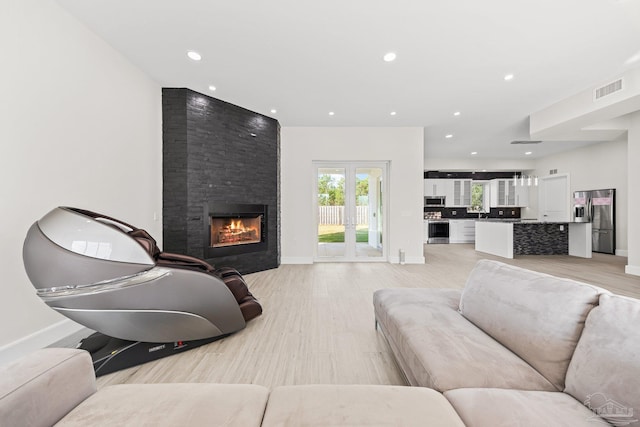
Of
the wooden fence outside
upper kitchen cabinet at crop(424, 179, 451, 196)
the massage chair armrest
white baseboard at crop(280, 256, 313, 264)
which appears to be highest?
upper kitchen cabinet at crop(424, 179, 451, 196)

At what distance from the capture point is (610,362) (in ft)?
3.10

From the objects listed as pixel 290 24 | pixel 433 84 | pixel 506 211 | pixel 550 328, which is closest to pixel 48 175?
pixel 290 24

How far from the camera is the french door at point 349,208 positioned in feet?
19.7

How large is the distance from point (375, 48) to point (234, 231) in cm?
365

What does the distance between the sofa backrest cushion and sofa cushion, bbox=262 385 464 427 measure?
62 cm

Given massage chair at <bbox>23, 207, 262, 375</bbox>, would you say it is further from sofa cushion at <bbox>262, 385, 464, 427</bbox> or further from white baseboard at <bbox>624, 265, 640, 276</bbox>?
white baseboard at <bbox>624, 265, 640, 276</bbox>

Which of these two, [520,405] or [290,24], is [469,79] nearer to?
[290,24]

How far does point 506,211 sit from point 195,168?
11.1 meters

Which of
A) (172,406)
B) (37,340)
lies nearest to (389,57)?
(172,406)

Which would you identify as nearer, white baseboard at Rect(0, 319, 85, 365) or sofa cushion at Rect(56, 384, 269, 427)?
sofa cushion at Rect(56, 384, 269, 427)

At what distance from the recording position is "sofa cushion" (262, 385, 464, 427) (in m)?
0.85

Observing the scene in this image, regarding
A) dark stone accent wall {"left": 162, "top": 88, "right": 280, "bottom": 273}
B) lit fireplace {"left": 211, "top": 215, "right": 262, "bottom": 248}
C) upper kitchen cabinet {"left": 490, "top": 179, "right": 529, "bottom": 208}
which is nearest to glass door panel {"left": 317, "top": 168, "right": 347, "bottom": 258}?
dark stone accent wall {"left": 162, "top": 88, "right": 280, "bottom": 273}

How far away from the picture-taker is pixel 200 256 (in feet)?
13.5

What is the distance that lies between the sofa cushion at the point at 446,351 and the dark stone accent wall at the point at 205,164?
11.1ft
